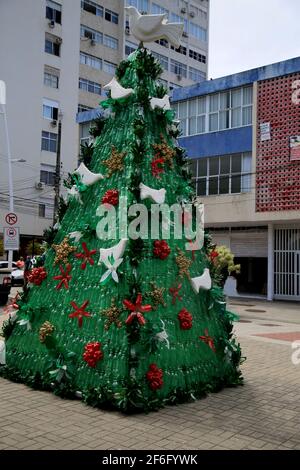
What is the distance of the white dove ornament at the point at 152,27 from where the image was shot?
21.6 feet

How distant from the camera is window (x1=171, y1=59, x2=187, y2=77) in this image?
48.1 metres

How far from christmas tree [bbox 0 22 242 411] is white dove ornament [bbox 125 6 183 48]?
0.22 meters

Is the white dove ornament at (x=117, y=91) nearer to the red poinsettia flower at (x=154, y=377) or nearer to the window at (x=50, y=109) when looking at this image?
the red poinsettia flower at (x=154, y=377)

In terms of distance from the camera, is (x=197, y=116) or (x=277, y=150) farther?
(x=197, y=116)

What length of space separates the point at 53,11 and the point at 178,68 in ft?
49.8

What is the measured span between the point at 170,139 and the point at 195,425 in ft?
12.1

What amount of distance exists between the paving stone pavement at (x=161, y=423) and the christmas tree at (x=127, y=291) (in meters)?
0.19

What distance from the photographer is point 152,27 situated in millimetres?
6613

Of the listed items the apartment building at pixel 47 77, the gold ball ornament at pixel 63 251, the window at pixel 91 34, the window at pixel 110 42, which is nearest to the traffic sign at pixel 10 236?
the gold ball ornament at pixel 63 251

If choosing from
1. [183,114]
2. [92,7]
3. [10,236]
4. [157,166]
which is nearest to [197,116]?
[183,114]

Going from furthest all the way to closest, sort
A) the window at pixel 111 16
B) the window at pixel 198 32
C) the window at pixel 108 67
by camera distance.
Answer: the window at pixel 198 32 < the window at pixel 108 67 < the window at pixel 111 16

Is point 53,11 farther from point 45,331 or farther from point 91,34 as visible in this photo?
point 45,331

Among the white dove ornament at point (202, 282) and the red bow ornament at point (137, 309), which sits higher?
the white dove ornament at point (202, 282)

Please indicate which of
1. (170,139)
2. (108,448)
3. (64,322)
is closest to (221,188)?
(170,139)
